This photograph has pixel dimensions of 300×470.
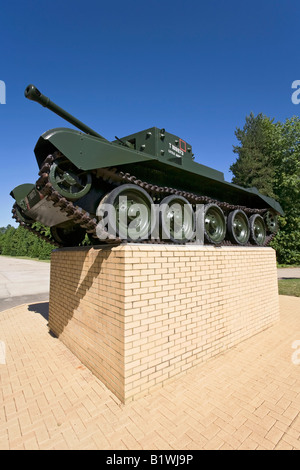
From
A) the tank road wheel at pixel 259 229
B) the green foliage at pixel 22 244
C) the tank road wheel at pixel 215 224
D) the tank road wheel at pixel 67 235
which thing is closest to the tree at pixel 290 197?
the tank road wheel at pixel 259 229

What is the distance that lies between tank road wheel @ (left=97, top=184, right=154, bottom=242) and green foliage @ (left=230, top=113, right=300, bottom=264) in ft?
47.0

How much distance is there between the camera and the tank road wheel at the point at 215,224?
583 cm

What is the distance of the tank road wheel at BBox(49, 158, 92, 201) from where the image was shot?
3.25 metres

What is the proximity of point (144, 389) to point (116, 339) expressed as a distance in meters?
0.78

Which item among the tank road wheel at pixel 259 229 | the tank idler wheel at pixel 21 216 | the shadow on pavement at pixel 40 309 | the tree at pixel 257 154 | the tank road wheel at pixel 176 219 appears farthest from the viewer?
the tree at pixel 257 154

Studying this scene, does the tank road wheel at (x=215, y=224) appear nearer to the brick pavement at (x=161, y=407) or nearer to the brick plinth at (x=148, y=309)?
the brick plinth at (x=148, y=309)

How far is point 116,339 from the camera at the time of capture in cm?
323

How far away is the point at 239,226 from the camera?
680 centimetres

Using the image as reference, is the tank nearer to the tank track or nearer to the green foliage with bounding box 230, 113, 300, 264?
the tank track

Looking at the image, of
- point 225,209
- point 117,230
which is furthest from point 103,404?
point 225,209

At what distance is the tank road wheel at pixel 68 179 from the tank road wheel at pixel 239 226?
161 inches

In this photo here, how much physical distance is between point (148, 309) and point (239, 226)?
4494 mm

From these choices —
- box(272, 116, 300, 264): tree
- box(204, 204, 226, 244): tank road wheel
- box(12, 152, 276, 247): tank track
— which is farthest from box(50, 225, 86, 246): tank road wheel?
box(272, 116, 300, 264): tree

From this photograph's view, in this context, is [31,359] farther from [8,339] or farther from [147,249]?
[147,249]
